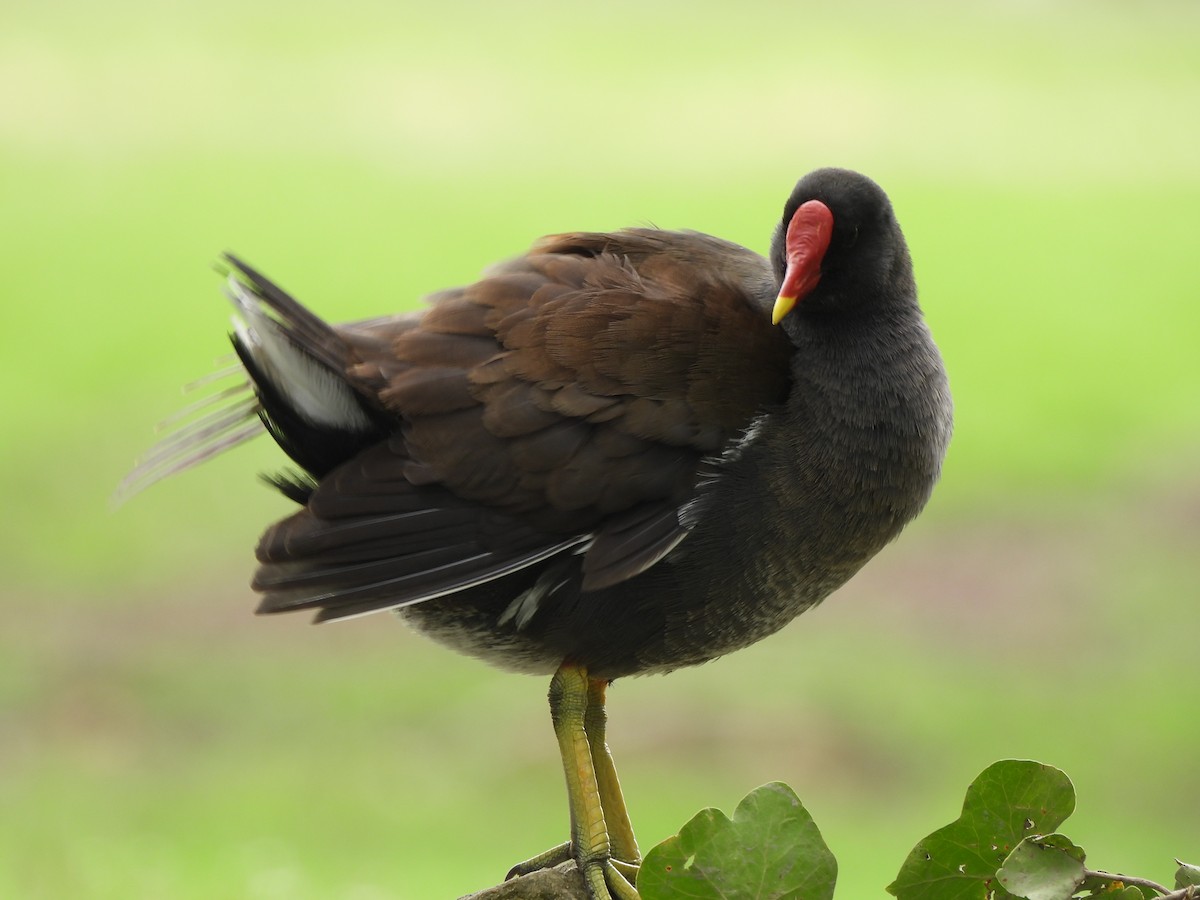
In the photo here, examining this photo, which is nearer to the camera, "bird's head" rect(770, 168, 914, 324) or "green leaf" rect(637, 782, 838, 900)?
"green leaf" rect(637, 782, 838, 900)

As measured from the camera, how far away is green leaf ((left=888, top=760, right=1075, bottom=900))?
5.32ft

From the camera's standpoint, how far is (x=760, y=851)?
Result: 1.64 m

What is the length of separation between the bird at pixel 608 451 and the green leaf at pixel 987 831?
27.8 inches

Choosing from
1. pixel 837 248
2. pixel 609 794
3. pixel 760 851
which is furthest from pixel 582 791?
pixel 837 248

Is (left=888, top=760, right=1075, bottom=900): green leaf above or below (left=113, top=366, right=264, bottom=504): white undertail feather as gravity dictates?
below

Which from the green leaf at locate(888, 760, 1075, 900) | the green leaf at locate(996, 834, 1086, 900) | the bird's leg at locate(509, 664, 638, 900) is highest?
the bird's leg at locate(509, 664, 638, 900)

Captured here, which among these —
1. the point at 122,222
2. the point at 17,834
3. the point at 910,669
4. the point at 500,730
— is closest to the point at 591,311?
the point at 17,834

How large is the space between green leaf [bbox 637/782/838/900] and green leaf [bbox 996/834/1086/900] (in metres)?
0.19

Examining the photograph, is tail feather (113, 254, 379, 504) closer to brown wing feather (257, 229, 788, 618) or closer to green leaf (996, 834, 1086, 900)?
brown wing feather (257, 229, 788, 618)

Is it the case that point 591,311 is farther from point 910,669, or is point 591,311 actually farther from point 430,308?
point 910,669

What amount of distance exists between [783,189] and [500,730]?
4948 millimetres

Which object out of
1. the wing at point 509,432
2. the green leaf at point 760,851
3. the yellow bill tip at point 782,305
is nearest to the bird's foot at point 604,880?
the wing at point 509,432

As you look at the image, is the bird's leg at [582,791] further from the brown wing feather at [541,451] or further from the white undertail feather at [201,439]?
the white undertail feather at [201,439]

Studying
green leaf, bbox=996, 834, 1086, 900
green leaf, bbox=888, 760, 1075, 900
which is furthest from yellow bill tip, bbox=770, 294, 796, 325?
green leaf, bbox=996, 834, 1086, 900
